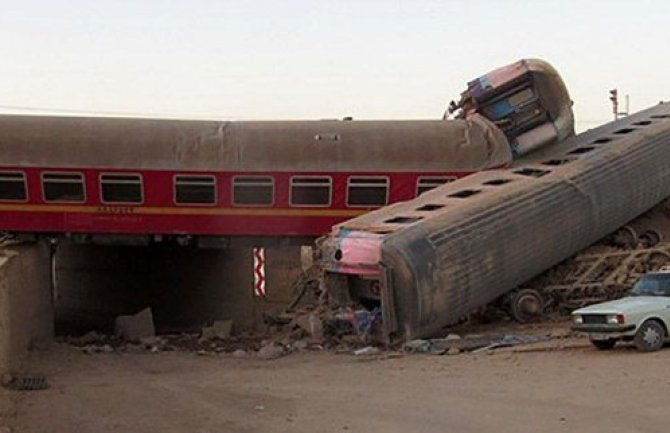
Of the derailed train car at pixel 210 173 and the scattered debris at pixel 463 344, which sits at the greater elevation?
the derailed train car at pixel 210 173

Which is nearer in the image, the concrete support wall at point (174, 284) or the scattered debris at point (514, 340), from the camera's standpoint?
the scattered debris at point (514, 340)

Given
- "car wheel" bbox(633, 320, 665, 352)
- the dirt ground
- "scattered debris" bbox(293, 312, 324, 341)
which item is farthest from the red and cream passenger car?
"car wheel" bbox(633, 320, 665, 352)

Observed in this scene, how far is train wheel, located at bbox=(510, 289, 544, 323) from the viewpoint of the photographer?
18.9 m

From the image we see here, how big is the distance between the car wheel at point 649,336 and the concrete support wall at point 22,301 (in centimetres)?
857

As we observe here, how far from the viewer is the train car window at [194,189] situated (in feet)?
70.4

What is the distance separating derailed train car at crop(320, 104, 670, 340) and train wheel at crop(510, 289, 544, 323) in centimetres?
27

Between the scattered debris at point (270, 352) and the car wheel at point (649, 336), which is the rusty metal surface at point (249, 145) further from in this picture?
the car wheel at point (649, 336)

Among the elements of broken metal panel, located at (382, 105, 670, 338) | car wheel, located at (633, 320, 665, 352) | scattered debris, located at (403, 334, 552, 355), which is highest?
broken metal panel, located at (382, 105, 670, 338)

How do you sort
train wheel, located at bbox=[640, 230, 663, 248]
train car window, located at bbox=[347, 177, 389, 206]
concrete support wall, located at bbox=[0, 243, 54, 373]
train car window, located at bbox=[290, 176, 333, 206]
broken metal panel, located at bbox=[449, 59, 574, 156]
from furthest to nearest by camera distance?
broken metal panel, located at bbox=[449, 59, 574, 156], train wheel, located at bbox=[640, 230, 663, 248], train car window, located at bbox=[347, 177, 389, 206], train car window, located at bbox=[290, 176, 333, 206], concrete support wall, located at bbox=[0, 243, 54, 373]

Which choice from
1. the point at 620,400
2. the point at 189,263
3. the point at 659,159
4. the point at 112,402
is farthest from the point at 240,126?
the point at 620,400

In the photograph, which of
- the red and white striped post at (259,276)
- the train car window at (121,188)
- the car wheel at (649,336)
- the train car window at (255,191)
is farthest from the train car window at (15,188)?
the car wheel at (649,336)

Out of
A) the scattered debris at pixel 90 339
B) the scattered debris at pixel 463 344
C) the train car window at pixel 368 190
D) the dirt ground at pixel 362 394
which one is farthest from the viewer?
the train car window at pixel 368 190

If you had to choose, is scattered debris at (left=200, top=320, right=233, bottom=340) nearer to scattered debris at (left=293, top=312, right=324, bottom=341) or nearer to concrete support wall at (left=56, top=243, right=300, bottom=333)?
scattered debris at (left=293, top=312, right=324, bottom=341)

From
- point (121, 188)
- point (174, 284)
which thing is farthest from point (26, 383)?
point (174, 284)
